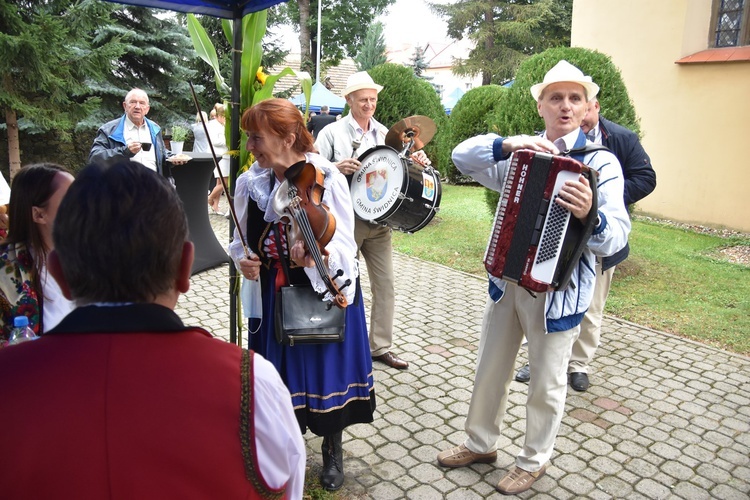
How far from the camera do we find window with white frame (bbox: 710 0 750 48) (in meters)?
10.7

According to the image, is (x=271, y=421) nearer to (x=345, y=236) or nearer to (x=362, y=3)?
(x=345, y=236)

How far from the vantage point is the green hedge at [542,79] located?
7043 millimetres

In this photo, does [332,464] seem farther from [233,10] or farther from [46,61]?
[46,61]

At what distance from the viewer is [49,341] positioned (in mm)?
1134

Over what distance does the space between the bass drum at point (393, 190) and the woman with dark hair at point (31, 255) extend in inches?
85.1

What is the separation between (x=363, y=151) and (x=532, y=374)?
220 cm

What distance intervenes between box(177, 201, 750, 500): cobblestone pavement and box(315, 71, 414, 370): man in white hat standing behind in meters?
0.31

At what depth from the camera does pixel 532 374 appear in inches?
126

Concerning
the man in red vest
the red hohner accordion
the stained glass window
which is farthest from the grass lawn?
the man in red vest

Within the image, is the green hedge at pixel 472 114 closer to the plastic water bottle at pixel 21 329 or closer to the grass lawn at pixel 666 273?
the grass lawn at pixel 666 273

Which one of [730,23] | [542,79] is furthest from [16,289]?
[730,23]

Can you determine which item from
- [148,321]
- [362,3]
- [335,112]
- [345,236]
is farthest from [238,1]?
[362,3]

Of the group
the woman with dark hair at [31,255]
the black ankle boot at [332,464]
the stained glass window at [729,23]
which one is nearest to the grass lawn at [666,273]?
the stained glass window at [729,23]

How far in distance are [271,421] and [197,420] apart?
0.50 feet
